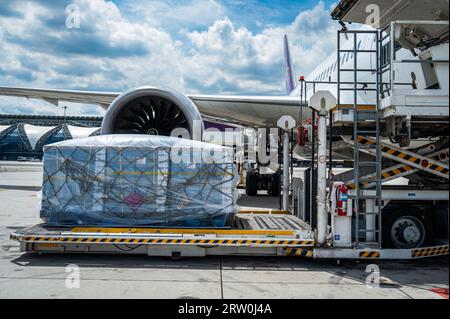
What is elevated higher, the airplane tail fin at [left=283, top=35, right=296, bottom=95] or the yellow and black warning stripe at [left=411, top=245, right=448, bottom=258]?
the airplane tail fin at [left=283, top=35, right=296, bottom=95]

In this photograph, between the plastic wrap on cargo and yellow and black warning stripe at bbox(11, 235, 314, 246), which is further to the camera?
the plastic wrap on cargo

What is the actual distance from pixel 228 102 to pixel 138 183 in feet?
24.4

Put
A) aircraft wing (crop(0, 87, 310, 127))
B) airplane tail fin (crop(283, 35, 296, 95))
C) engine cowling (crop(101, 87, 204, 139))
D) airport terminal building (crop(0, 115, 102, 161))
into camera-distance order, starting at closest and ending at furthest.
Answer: engine cowling (crop(101, 87, 204, 139)), aircraft wing (crop(0, 87, 310, 127)), airplane tail fin (crop(283, 35, 296, 95)), airport terminal building (crop(0, 115, 102, 161))

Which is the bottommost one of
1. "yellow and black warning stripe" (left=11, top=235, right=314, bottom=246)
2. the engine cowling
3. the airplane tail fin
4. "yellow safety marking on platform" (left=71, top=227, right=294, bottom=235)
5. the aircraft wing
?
"yellow and black warning stripe" (left=11, top=235, right=314, bottom=246)

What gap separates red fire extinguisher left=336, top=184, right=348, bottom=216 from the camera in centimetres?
612

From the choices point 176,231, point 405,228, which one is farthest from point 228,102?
point 405,228

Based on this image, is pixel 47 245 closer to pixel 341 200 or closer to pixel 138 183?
pixel 138 183

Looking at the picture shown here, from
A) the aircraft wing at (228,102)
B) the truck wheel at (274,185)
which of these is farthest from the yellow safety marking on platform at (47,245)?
the truck wheel at (274,185)

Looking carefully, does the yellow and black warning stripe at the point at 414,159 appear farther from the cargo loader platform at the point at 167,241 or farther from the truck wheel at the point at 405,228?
the cargo loader platform at the point at 167,241

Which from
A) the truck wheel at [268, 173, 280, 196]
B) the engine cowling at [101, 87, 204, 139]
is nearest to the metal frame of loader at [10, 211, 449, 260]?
the engine cowling at [101, 87, 204, 139]

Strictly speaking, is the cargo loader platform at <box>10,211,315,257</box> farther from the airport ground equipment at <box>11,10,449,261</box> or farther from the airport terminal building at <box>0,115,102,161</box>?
the airport terminal building at <box>0,115,102,161</box>

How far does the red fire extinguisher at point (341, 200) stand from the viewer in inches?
241

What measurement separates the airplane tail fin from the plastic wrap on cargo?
23.2 metres

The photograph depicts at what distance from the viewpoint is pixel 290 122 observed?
29.7ft
